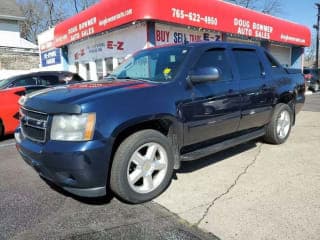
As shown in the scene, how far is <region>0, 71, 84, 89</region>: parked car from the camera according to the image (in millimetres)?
7791

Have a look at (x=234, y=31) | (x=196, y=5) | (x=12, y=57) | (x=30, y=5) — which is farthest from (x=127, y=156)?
(x=30, y=5)

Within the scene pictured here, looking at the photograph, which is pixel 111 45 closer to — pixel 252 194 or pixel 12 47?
pixel 252 194

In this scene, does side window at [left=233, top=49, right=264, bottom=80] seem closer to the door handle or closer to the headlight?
the door handle

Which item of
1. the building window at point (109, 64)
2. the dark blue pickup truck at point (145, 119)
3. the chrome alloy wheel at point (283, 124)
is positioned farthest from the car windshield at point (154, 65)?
the building window at point (109, 64)

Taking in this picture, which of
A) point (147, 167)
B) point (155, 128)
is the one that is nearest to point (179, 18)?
Result: point (155, 128)

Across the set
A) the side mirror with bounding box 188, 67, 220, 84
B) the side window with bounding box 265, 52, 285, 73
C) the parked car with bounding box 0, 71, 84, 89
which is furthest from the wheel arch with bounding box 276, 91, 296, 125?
the parked car with bounding box 0, 71, 84, 89

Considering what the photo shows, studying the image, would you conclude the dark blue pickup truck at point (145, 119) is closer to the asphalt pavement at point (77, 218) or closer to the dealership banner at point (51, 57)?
the asphalt pavement at point (77, 218)

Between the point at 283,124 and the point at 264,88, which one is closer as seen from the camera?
the point at 264,88

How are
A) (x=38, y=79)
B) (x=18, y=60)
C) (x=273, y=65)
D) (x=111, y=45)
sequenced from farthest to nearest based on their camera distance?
1. (x=18, y=60)
2. (x=111, y=45)
3. (x=38, y=79)
4. (x=273, y=65)

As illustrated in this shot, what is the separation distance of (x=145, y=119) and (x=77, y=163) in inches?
33.8

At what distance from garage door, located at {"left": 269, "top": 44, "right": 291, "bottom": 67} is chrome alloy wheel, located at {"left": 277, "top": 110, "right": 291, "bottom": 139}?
12.6 m

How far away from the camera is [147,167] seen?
3475 mm

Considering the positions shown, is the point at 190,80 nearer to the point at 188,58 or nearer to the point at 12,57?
the point at 188,58

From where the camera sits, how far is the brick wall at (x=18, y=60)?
18.6 meters
